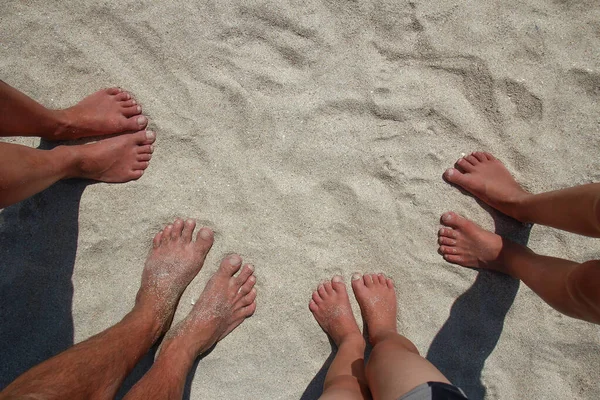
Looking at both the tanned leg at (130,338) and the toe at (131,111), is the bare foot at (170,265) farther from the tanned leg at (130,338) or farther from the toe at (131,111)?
the toe at (131,111)

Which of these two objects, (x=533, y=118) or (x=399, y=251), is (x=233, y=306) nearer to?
(x=399, y=251)

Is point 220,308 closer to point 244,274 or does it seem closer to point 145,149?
point 244,274

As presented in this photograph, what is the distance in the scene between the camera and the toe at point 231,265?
1954 mm

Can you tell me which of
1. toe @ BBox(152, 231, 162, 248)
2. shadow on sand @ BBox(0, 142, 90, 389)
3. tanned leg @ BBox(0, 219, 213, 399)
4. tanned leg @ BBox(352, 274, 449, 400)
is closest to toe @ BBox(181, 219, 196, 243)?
tanned leg @ BBox(0, 219, 213, 399)

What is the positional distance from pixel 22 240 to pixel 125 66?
95 cm

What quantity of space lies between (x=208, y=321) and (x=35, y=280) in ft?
2.74

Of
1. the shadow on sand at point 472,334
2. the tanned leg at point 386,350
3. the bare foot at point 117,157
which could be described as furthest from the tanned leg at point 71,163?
the shadow on sand at point 472,334

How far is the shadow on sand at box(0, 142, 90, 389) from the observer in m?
1.89

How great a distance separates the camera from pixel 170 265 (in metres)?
1.91

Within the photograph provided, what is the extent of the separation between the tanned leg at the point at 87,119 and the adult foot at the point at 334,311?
3.90ft

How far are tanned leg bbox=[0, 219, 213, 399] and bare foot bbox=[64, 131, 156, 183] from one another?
33cm

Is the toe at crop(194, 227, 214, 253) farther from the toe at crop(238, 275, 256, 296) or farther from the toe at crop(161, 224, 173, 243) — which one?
the toe at crop(238, 275, 256, 296)

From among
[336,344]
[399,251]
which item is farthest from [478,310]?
[336,344]

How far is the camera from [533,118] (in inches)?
76.1
